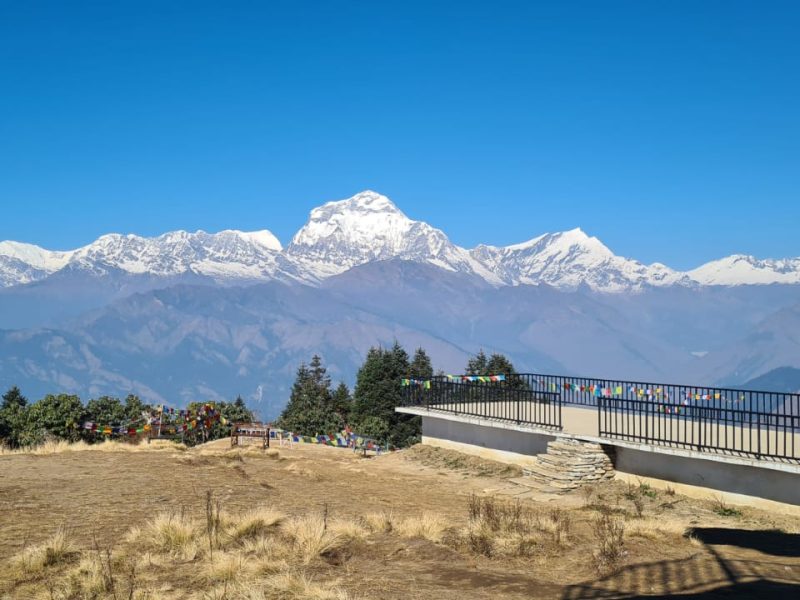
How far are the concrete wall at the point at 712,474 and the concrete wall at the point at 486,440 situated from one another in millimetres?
2663

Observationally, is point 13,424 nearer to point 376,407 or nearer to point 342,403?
point 376,407

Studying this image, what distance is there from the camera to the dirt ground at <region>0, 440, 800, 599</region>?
378 inches

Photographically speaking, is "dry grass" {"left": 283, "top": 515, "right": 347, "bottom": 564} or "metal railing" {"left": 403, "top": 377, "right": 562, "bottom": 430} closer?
"dry grass" {"left": 283, "top": 515, "right": 347, "bottom": 564}

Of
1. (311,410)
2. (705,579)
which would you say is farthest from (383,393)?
(705,579)

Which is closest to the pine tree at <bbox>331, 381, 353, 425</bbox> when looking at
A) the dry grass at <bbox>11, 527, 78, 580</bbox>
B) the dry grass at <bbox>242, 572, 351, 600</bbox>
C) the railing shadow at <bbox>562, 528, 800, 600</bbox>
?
the dry grass at <bbox>11, 527, 78, 580</bbox>

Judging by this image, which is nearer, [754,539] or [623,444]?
[754,539]

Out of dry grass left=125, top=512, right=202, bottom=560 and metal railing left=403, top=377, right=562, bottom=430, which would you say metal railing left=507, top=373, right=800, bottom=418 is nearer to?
metal railing left=403, top=377, right=562, bottom=430

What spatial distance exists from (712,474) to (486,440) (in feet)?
26.7

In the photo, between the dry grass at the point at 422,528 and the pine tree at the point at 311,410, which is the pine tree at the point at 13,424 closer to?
the pine tree at the point at 311,410

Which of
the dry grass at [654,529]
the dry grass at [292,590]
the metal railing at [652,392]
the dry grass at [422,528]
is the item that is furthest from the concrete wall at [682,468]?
the dry grass at [292,590]

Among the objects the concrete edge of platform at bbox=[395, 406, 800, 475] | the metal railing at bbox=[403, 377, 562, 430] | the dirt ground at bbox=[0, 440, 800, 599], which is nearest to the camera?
the dirt ground at bbox=[0, 440, 800, 599]

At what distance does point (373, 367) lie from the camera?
65438 mm

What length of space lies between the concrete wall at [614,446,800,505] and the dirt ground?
532 mm

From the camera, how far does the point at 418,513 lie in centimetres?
1532
